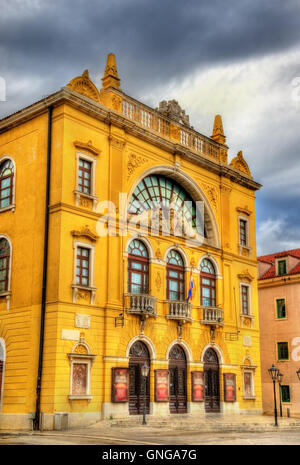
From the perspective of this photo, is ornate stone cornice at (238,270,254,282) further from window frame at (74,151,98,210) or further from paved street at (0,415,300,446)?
window frame at (74,151,98,210)

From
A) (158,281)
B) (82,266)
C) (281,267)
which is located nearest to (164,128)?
(158,281)

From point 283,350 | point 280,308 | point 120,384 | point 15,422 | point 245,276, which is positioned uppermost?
point 245,276

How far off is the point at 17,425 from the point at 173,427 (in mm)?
6595

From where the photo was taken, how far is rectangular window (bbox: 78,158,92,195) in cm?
2938

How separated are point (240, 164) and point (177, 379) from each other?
15804 millimetres

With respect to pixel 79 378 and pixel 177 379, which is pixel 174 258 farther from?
pixel 79 378

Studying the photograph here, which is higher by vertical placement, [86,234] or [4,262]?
[86,234]

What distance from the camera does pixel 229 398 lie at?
114 ft

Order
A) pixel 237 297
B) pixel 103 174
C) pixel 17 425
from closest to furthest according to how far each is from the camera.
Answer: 1. pixel 17 425
2. pixel 103 174
3. pixel 237 297

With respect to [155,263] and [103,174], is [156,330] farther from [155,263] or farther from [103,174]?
[103,174]

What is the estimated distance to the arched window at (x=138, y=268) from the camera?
3100cm

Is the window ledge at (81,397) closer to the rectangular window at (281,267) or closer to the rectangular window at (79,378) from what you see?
the rectangular window at (79,378)

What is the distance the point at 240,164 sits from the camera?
41.3 meters
